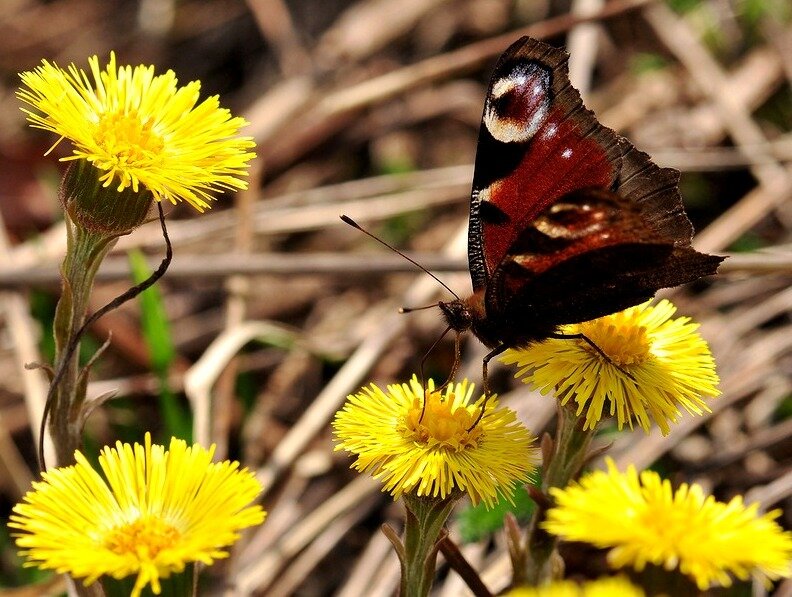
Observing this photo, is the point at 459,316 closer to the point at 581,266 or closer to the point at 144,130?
the point at 581,266

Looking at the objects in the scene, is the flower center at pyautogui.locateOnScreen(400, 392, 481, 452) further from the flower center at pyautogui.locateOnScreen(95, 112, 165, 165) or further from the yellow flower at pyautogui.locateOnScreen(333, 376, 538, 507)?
the flower center at pyautogui.locateOnScreen(95, 112, 165, 165)

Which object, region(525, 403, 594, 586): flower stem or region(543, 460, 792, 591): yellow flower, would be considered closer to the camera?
region(543, 460, 792, 591): yellow flower

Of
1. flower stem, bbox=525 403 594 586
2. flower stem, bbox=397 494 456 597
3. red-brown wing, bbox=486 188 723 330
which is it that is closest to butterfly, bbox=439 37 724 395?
red-brown wing, bbox=486 188 723 330

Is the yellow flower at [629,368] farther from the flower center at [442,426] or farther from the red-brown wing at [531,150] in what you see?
the red-brown wing at [531,150]

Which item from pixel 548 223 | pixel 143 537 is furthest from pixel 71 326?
pixel 548 223

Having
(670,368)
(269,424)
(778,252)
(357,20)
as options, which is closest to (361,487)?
(269,424)

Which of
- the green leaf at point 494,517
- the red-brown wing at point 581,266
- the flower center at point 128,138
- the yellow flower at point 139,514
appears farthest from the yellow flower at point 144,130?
the green leaf at point 494,517

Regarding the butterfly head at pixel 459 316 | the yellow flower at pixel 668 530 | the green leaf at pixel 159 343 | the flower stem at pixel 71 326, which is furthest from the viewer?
the green leaf at pixel 159 343
